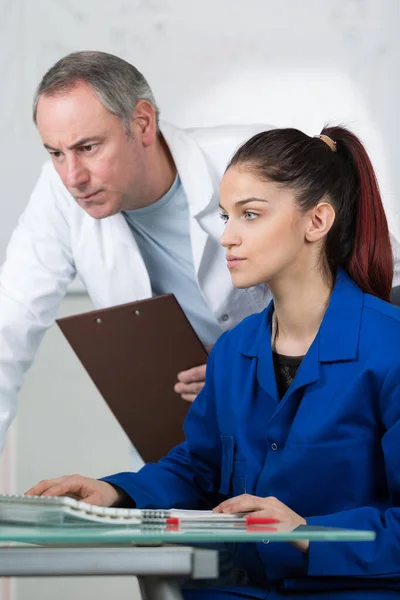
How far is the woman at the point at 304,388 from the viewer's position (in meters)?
1.07

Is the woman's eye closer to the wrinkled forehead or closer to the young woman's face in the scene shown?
the young woman's face

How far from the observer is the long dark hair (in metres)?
1.25

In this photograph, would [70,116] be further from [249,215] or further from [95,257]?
[249,215]

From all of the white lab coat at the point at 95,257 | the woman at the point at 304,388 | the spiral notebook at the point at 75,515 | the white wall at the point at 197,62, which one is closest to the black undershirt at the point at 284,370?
the woman at the point at 304,388

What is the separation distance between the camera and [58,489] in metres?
1.09

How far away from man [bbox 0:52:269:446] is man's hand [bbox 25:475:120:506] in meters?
0.50

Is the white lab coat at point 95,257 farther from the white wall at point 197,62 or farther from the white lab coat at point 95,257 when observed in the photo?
the white wall at point 197,62

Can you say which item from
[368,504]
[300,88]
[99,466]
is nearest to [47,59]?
[300,88]

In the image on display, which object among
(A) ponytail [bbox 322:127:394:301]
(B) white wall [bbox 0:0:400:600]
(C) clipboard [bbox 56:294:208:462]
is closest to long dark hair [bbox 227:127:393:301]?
(A) ponytail [bbox 322:127:394:301]

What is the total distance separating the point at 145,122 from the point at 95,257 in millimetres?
272

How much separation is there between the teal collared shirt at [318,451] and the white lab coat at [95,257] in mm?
483

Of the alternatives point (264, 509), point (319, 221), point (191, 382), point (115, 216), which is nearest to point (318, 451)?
point (264, 509)

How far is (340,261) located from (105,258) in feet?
2.18

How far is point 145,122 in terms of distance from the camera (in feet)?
5.81
